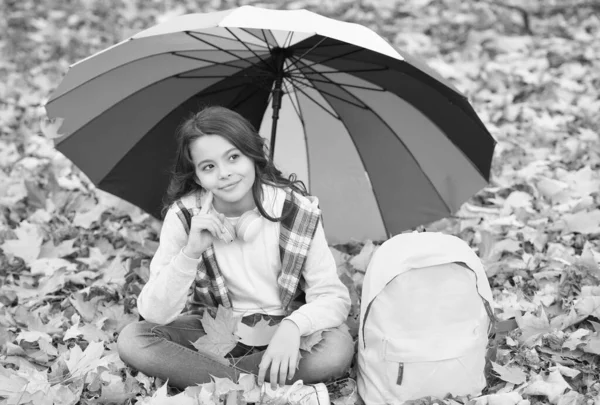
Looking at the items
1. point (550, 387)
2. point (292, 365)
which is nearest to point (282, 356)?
point (292, 365)

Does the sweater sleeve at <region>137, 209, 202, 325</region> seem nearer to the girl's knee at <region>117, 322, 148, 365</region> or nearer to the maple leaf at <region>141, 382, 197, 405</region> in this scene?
the girl's knee at <region>117, 322, 148, 365</region>

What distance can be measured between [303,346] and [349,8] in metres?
5.08

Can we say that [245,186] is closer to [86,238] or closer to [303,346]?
[303,346]

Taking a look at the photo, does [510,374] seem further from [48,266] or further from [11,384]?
[48,266]

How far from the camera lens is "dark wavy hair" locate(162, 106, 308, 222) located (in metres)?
2.16

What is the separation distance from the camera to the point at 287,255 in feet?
7.31

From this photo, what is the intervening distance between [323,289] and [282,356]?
0.30 m

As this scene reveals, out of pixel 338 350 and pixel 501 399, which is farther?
pixel 338 350

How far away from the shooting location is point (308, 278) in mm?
2275

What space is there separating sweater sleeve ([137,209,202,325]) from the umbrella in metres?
0.55

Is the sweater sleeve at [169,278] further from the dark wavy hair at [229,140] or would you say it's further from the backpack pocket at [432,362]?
the backpack pocket at [432,362]

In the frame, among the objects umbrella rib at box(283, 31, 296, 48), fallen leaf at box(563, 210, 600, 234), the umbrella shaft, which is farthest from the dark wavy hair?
fallen leaf at box(563, 210, 600, 234)

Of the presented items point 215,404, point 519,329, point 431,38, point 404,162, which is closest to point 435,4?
point 431,38

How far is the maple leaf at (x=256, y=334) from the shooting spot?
221 centimetres
